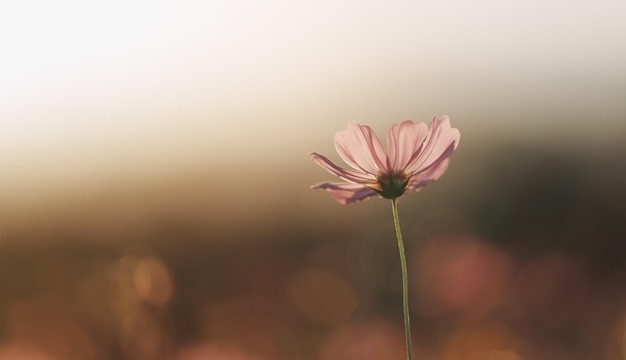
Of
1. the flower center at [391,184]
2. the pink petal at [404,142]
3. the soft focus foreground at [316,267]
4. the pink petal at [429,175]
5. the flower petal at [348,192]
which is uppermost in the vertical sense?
the pink petal at [404,142]

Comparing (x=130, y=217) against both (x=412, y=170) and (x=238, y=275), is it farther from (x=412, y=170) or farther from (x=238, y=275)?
(x=412, y=170)

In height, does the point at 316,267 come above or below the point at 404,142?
below

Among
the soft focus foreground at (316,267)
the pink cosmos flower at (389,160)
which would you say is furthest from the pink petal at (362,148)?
the soft focus foreground at (316,267)

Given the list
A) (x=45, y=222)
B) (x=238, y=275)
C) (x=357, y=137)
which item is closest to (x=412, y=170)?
(x=357, y=137)

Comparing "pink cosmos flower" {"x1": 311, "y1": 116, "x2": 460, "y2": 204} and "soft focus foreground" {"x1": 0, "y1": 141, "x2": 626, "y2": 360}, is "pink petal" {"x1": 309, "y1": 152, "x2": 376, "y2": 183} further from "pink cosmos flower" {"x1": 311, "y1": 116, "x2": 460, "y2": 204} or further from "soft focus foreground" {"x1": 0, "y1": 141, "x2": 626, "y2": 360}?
"soft focus foreground" {"x1": 0, "y1": 141, "x2": 626, "y2": 360}

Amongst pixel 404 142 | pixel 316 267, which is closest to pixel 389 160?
pixel 404 142

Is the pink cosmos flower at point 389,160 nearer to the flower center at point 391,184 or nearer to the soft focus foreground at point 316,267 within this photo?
the flower center at point 391,184

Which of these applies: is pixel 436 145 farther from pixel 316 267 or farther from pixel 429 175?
pixel 316 267
